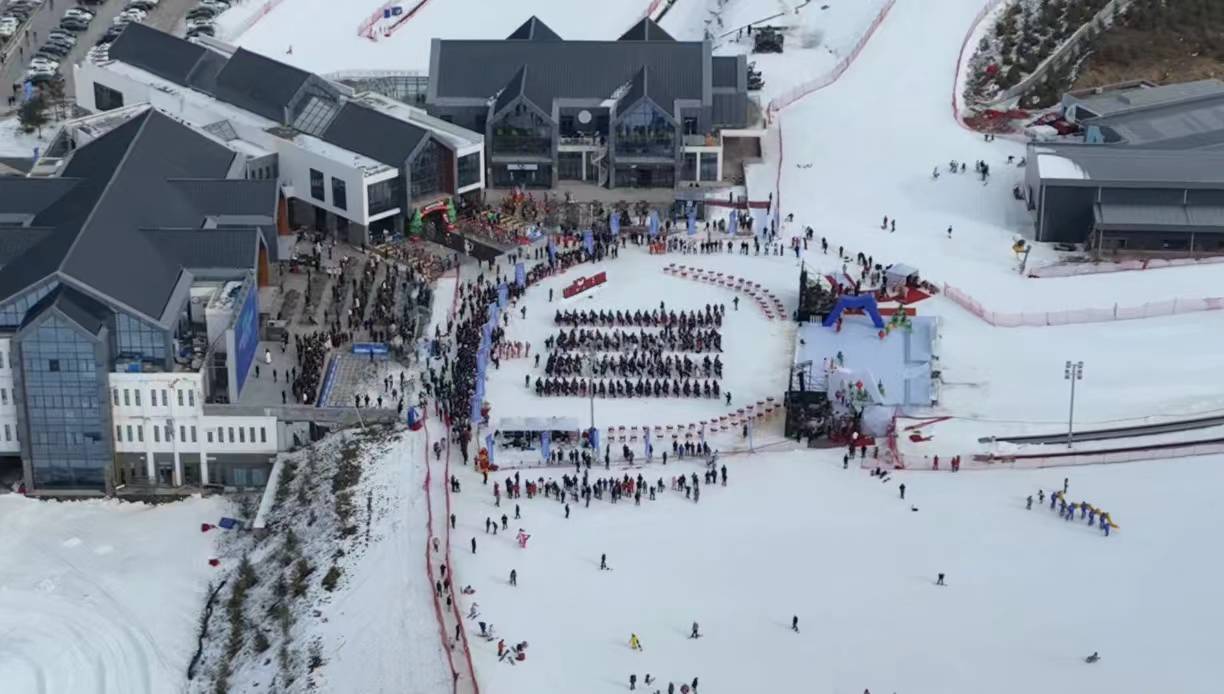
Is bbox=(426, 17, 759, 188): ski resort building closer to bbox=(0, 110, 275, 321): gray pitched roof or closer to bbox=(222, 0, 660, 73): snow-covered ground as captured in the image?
bbox=(222, 0, 660, 73): snow-covered ground

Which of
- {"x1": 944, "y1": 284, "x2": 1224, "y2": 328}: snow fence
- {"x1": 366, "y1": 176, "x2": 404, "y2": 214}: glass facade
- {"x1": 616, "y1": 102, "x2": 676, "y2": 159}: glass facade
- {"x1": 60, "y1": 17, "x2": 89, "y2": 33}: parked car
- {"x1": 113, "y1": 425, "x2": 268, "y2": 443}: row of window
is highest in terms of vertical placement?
{"x1": 60, "y1": 17, "x2": 89, "y2": 33}: parked car

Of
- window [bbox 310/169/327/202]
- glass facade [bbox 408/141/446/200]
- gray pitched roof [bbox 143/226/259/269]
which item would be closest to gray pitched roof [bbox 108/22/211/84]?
window [bbox 310/169/327/202]

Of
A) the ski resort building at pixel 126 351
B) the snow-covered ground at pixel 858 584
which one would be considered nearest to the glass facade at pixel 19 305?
the ski resort building at pixel 126 351

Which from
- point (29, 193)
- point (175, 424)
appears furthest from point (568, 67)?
point (175, 424)

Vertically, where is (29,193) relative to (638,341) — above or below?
above

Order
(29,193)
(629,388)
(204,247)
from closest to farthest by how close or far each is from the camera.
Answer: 1. (629,388)
2. (204,247)
3. (29,193)

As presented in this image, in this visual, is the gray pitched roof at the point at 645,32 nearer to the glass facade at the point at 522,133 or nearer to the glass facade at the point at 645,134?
the glass facade at the point at 645,134

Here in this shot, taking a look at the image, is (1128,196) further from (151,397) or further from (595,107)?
(151,397)

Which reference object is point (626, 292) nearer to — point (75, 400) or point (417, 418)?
point (417, 418)
